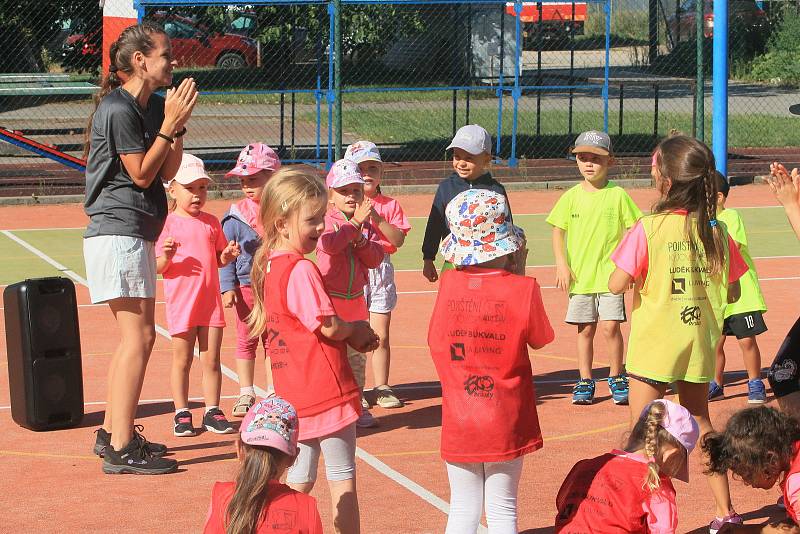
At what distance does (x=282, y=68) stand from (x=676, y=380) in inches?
1045

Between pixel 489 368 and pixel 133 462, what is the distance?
264cm

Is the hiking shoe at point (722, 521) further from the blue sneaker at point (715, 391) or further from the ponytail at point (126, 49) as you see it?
the ponytail at point (126, 49)

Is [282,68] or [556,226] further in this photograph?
[282,68]

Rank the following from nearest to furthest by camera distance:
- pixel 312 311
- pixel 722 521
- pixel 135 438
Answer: pixel 312 311, pixel 722 521, pixel 135 438

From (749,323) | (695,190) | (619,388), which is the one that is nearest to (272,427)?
(695,190)

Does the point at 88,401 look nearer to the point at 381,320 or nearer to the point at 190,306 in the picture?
the point at 190,306

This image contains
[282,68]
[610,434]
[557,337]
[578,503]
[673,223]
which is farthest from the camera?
[282,68]

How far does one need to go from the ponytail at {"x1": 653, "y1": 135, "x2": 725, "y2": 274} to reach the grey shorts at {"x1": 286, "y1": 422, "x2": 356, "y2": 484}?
1.91 meters

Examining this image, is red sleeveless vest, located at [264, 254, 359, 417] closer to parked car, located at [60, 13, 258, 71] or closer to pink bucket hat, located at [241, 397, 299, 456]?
pink bucket hat, located at [241, 397, 299, 456]

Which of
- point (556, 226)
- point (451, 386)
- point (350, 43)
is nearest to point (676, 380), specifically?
point (451, 386)

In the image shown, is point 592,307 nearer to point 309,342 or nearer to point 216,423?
point 216,423

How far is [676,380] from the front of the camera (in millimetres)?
5922

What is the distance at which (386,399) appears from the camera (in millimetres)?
8266

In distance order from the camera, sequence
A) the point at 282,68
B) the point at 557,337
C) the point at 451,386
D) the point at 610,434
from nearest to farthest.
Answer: the point at 451,386 → the point at 610,434 → the point at 557,337 → the point at 282,68
